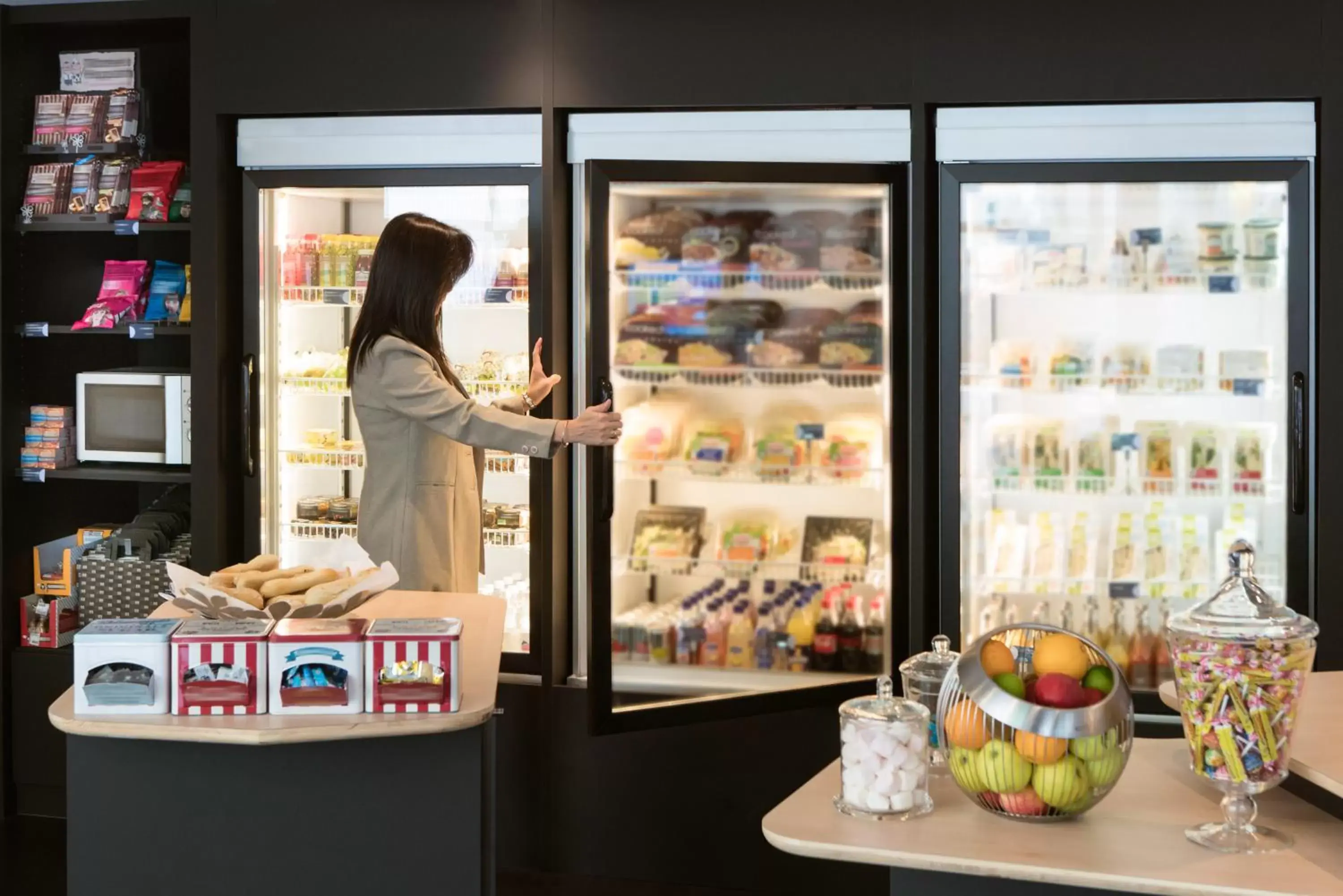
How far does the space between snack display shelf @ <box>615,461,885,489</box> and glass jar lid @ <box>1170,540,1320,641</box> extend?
210 cm

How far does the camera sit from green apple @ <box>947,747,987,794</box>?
2.02 m

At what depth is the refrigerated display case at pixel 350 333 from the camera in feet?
13.8

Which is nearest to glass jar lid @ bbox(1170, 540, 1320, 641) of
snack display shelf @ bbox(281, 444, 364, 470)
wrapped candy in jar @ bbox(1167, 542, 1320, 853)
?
wrapped candy in jar @ bbox(1167, 542, 1320, 853)

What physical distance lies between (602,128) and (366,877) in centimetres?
233

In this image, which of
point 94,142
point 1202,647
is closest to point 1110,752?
point 1202,647

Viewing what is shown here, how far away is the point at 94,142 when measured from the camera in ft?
15.3

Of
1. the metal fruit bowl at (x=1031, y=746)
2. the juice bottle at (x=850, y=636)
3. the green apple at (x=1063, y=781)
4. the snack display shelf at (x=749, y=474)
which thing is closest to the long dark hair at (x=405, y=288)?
the snack display shelf at (x=749, y=474)

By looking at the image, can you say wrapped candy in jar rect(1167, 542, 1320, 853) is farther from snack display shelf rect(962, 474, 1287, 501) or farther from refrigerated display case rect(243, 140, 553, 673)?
refrigerated display case rect(243, 140, 553, 673)

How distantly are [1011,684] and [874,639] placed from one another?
87.5 inches

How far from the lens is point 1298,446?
3730 mm

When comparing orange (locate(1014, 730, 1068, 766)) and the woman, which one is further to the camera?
the woman

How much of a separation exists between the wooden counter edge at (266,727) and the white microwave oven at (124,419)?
2350 mm

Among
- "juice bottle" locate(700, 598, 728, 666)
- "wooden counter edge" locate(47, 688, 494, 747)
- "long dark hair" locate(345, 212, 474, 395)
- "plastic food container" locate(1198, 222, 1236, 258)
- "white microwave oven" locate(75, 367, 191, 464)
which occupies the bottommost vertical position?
"juice bottle" locate(700, 598, 728, 666)

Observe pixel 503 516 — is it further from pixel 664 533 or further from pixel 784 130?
pixel 784 130
